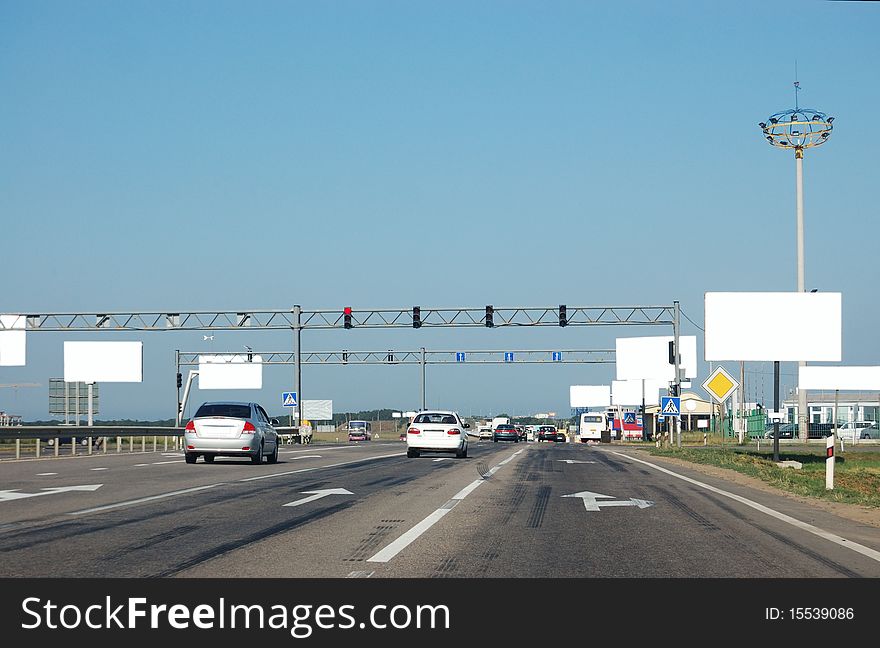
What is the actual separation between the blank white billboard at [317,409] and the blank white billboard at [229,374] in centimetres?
4830

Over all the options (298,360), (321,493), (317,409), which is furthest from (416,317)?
(317,409)

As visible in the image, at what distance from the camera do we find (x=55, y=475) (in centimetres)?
2545

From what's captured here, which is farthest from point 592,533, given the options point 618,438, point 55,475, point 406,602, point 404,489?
point 618,438

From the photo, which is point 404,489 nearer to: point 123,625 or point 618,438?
point 123,625

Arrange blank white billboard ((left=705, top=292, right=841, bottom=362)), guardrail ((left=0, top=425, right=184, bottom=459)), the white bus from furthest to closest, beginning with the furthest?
the white bus
blank white billboard ((left=705, top=292, right=841, bottom=362))
guardrail ((left=0, top=425, right=184, bottom=459))

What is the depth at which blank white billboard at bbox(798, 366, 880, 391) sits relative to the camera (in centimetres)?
7826

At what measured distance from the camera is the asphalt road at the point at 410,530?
34.0 ft

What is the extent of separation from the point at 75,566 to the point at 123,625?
8.44 feet

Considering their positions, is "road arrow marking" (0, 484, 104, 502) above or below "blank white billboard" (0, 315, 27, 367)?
below

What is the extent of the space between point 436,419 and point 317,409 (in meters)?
101

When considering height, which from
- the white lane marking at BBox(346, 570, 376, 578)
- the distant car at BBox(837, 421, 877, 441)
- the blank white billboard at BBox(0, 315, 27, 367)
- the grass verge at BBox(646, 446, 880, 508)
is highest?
the blank white billboard at BBox(0, 315, 27, 367)

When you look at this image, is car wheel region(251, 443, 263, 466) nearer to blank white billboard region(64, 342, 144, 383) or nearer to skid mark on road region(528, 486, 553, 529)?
skid mark on road region(528, 486, 553, 529)

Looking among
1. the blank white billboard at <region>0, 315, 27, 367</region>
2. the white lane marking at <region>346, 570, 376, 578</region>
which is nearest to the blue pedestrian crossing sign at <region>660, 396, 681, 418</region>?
the blank white billboard at <region>0, 315, 27, 367</region>

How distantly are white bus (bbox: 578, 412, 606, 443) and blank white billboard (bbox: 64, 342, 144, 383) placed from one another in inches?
1578
